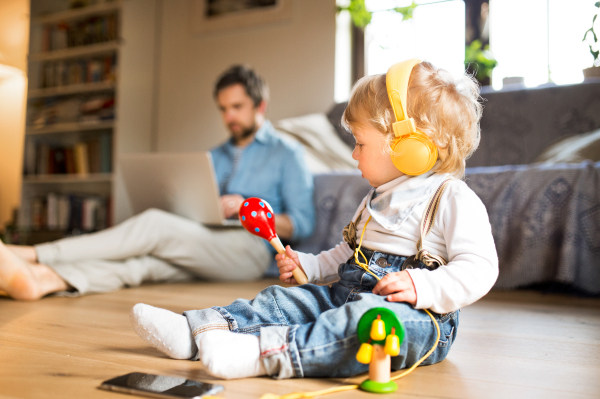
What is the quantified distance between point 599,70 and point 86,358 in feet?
6.25

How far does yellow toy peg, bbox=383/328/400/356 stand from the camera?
0.58 m

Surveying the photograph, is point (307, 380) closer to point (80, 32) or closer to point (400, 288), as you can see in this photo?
point (400, 288)

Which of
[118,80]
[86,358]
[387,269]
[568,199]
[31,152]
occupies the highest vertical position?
[118,80]

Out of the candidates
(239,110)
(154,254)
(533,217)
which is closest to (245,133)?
(239,110)

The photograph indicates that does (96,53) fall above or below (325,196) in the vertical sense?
above

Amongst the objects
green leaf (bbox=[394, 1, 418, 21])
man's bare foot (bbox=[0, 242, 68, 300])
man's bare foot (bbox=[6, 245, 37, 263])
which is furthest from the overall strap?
green leaf (bbox=[394, 1, 418, 21])

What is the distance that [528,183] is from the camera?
157cm

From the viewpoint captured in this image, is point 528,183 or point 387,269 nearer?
point 387,269

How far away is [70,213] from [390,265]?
3147mm

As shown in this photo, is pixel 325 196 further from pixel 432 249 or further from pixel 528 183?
pixel 432 249

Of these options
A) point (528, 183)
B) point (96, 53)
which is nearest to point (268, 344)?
point (528, 183)

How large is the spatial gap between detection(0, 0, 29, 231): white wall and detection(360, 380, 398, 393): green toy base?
12.9 feet

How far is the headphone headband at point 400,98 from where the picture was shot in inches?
28.9

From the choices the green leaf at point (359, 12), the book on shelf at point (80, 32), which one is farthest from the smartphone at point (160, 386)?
the book on shelf at point (80, 32)
